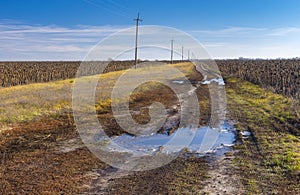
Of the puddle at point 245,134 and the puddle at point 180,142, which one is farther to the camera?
the puddle at point 245,134

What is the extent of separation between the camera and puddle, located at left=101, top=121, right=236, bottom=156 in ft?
31.0

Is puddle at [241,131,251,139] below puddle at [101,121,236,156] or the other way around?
the other way around

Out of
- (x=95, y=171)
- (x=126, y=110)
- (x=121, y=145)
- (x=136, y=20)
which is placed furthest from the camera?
(x=136, y=20)

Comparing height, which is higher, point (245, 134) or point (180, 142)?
point (245, 134)

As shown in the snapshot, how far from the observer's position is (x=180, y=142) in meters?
10.3

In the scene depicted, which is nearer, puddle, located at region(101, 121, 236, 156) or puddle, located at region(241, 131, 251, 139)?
puddle, located at region(101, 121, 236, 156)

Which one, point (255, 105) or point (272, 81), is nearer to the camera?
point (255, 105)

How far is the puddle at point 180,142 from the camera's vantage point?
946 centimetres

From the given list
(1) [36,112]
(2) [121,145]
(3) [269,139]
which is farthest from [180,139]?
(1) [36,112]

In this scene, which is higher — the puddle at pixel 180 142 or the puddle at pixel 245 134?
the puddle at pixel 245 134

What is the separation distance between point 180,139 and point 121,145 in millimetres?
1975

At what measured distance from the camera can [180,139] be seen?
1072 cm

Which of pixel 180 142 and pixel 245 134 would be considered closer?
pixel 180 142

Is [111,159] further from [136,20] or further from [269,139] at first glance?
[136,20]
